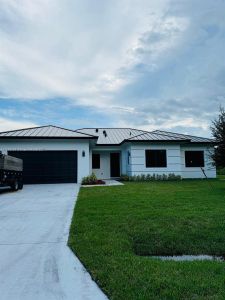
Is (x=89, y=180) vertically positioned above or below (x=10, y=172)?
A: below

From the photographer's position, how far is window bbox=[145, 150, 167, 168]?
23250 millimetres

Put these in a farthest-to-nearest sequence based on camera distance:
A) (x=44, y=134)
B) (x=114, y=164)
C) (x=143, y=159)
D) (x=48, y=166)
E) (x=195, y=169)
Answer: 1. (x=114, y=164)
2. (x=195, y=169)
3. (x=143, y=159)
4. (x=44, y=134)
5. (x=48, y=166)

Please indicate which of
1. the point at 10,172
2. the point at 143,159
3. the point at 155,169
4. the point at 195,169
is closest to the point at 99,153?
the point at 143,159

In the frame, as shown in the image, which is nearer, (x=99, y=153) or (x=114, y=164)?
(x=99, y=153)

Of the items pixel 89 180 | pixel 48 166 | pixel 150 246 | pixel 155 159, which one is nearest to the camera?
pixel 150 246

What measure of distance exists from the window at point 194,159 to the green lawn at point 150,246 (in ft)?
52.3

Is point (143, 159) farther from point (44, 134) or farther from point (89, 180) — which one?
point (44, 134)

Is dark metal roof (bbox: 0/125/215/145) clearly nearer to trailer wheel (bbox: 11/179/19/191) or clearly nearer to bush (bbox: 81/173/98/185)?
bush (bbox: 81/173/98/185)

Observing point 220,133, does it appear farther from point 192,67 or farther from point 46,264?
point 46,264

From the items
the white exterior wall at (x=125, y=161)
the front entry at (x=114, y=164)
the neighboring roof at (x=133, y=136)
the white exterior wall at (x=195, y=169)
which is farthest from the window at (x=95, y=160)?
the white exterior wall at (x=195, y=169)

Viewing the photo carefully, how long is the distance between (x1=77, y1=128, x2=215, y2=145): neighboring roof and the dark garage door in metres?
4.98

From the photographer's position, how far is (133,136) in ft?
86.7

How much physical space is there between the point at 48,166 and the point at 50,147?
1347 mm

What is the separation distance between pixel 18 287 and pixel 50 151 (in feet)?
57.3
